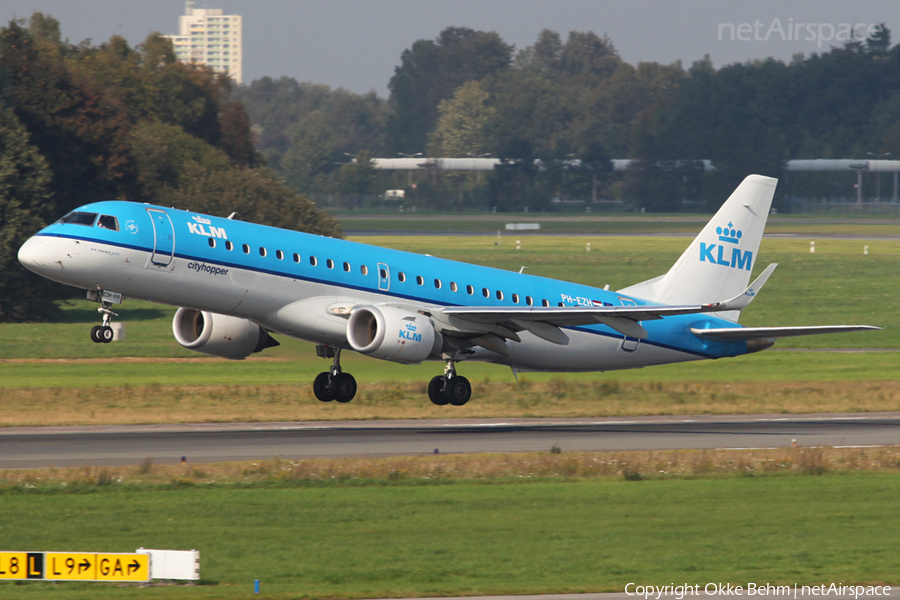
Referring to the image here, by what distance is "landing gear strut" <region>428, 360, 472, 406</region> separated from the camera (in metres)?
38.1

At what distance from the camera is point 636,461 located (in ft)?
101

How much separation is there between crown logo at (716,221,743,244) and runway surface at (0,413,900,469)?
6.64 meters

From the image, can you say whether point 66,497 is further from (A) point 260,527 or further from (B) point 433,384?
(B) point 433,384

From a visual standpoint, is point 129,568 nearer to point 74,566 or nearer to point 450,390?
point 74,566

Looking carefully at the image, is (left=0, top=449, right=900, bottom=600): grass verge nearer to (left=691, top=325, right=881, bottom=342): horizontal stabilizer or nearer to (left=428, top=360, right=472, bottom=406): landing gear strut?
(left=428, top=360, right=472, bottom=406): landing gear strut

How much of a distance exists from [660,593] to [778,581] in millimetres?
2420

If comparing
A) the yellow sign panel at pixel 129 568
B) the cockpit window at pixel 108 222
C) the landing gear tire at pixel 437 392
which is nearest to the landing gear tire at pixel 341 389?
the landing gear tire at pixel 437 392

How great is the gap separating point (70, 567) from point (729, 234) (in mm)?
31313

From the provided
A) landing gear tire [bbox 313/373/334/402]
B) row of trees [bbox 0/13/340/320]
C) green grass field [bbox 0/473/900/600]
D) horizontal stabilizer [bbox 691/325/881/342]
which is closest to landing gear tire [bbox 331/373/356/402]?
landing gear tire [bbox 313/373/334/402]

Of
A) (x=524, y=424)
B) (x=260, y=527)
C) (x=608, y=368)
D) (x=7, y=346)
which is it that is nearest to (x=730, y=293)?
(x=608, y=368)

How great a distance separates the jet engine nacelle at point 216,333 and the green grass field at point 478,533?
34.0 ft

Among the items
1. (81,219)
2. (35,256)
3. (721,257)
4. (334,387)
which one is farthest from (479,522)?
(721,257)

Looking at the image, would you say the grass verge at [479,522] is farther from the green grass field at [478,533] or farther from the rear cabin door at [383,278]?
the rear cabin door at [383,278]

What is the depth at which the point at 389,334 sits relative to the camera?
1351 inches
